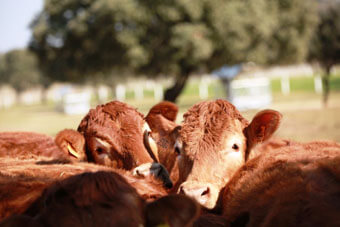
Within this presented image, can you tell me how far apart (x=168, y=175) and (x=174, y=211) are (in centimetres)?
141

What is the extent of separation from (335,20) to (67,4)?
16.5 metres

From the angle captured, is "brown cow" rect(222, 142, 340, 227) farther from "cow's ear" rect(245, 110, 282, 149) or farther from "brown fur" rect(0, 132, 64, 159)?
"brown fur" rect(0, 132, 64, 159)

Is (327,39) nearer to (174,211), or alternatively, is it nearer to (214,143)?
(214,143)

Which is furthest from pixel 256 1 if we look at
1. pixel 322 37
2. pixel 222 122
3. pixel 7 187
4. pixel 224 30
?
pixel 7 187

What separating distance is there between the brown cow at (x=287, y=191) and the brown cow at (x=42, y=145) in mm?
1551

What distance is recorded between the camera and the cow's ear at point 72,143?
3943mm

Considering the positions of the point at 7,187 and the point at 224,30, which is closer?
the point at 7,187

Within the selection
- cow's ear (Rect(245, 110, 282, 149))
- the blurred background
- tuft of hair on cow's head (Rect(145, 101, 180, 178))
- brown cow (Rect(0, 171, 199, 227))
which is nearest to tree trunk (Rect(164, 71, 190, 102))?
the blurred background

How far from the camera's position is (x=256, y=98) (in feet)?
98.8

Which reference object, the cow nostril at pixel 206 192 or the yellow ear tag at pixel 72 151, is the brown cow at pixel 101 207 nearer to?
the cow nostril at pixel 206 192

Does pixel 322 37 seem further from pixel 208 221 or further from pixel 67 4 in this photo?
pixel 208 221

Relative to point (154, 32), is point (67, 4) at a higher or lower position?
higher

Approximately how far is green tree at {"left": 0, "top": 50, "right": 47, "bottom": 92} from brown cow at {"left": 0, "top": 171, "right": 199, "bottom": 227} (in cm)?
7611

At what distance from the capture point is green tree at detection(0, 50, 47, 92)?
249ft
